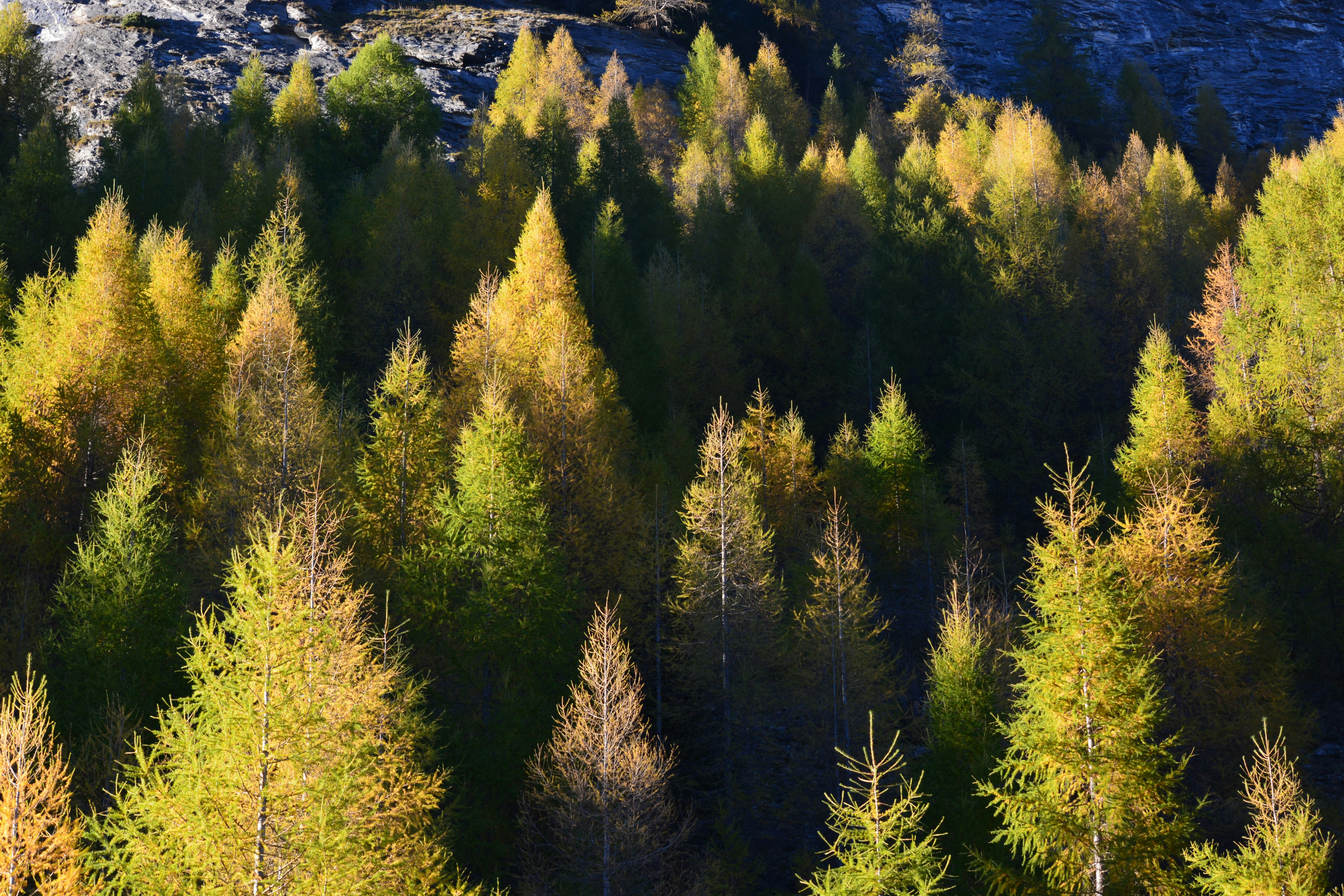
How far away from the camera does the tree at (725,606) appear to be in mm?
24172

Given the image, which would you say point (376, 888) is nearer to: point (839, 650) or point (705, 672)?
point (705, 672)

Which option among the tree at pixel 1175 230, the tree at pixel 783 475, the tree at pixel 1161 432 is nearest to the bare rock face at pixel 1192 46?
the tree at pixel 1175 230

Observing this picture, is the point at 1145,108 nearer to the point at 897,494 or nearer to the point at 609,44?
the point at 609,44

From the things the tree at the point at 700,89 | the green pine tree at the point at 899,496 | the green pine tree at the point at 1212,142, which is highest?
the tree at the point at 700,89

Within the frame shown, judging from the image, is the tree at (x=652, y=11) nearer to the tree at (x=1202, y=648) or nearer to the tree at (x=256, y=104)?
the tree at (x=256, y=104)

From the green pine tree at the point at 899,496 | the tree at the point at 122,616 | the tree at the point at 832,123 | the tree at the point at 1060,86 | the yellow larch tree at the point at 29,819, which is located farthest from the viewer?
the tree at the point at 1060,86

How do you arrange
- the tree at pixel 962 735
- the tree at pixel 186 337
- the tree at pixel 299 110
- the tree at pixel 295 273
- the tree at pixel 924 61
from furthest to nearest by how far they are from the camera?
the tree at pixel 924 61 → the tree at pixel 299 110 → the tree at pixel 295 273 → the tree at pixel 186 337 → the tree at pixel 962 735

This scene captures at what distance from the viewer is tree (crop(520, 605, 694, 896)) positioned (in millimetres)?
18688

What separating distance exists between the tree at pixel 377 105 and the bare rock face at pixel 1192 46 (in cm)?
4562

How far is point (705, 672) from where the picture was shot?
79.7ft

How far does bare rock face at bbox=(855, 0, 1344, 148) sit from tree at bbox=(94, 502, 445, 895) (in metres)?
77.8

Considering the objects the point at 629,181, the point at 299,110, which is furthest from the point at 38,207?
the point at 629,181

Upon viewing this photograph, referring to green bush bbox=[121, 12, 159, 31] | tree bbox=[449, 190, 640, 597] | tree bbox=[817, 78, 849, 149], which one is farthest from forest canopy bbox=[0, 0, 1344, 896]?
tree bbox=[817, 78, 849, 149]

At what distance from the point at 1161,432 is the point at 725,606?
14.2 metres
